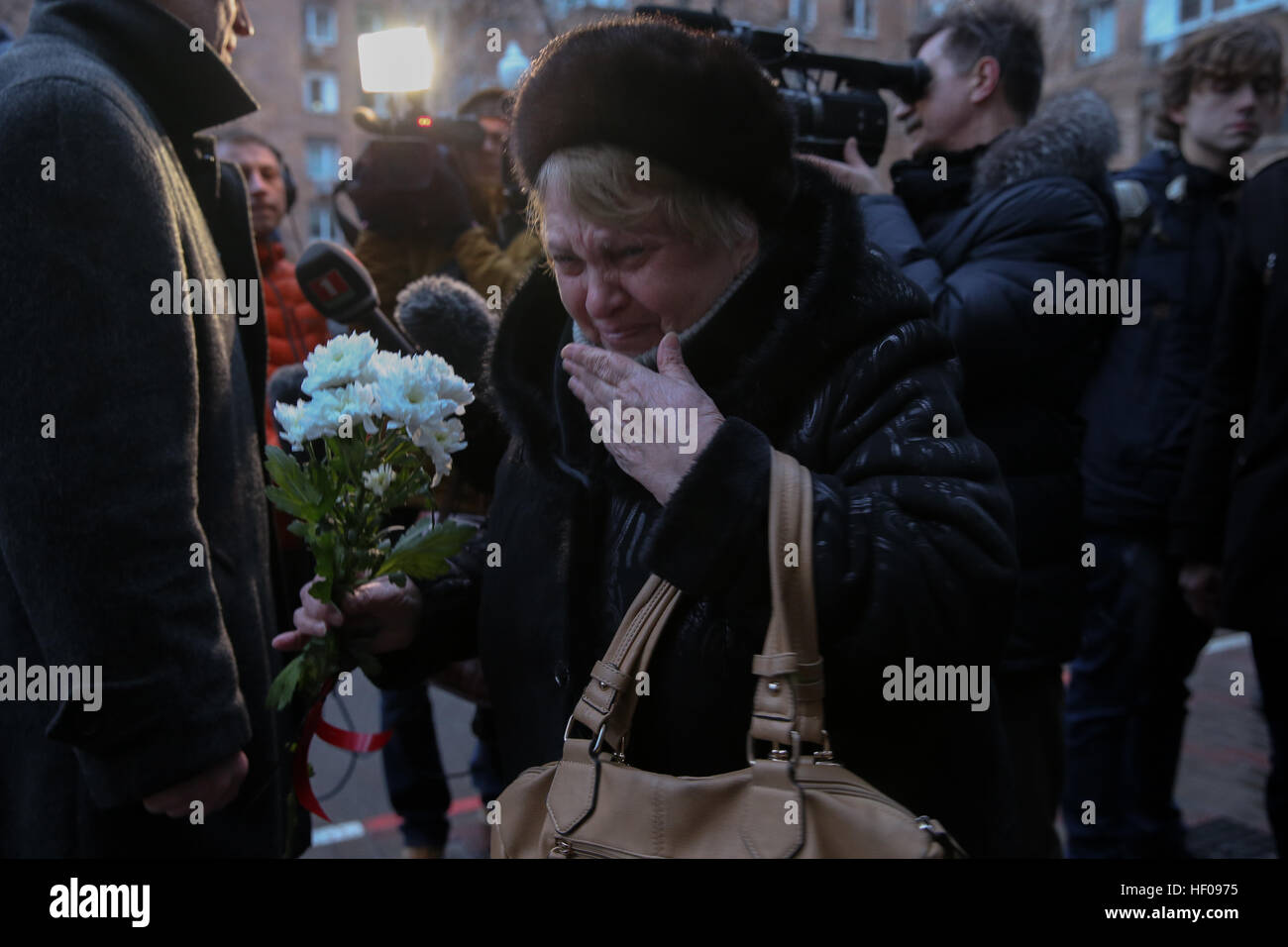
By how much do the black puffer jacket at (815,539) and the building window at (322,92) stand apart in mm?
27473

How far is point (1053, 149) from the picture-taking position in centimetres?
251

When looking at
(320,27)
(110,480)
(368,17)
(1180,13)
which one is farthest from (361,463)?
(320,27)

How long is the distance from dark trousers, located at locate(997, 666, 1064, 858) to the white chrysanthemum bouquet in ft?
4.80

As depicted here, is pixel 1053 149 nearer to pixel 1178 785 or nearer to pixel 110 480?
pixel 110 480

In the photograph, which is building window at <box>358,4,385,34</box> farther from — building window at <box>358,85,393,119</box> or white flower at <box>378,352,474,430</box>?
white flower at <box>378,352,474,430</box>

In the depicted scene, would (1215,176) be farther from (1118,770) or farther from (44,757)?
(44,757)

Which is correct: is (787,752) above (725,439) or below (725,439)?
below

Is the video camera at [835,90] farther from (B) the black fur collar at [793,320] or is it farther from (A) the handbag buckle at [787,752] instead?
(A) the handbag buckle at [787,752]

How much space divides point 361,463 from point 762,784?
2.42 feet

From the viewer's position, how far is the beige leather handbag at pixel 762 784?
3.97 feet

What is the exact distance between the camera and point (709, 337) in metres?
1.55

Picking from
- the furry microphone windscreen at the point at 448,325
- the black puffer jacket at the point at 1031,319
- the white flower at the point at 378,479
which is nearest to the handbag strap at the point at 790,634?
the white flower at the point at 378,479
